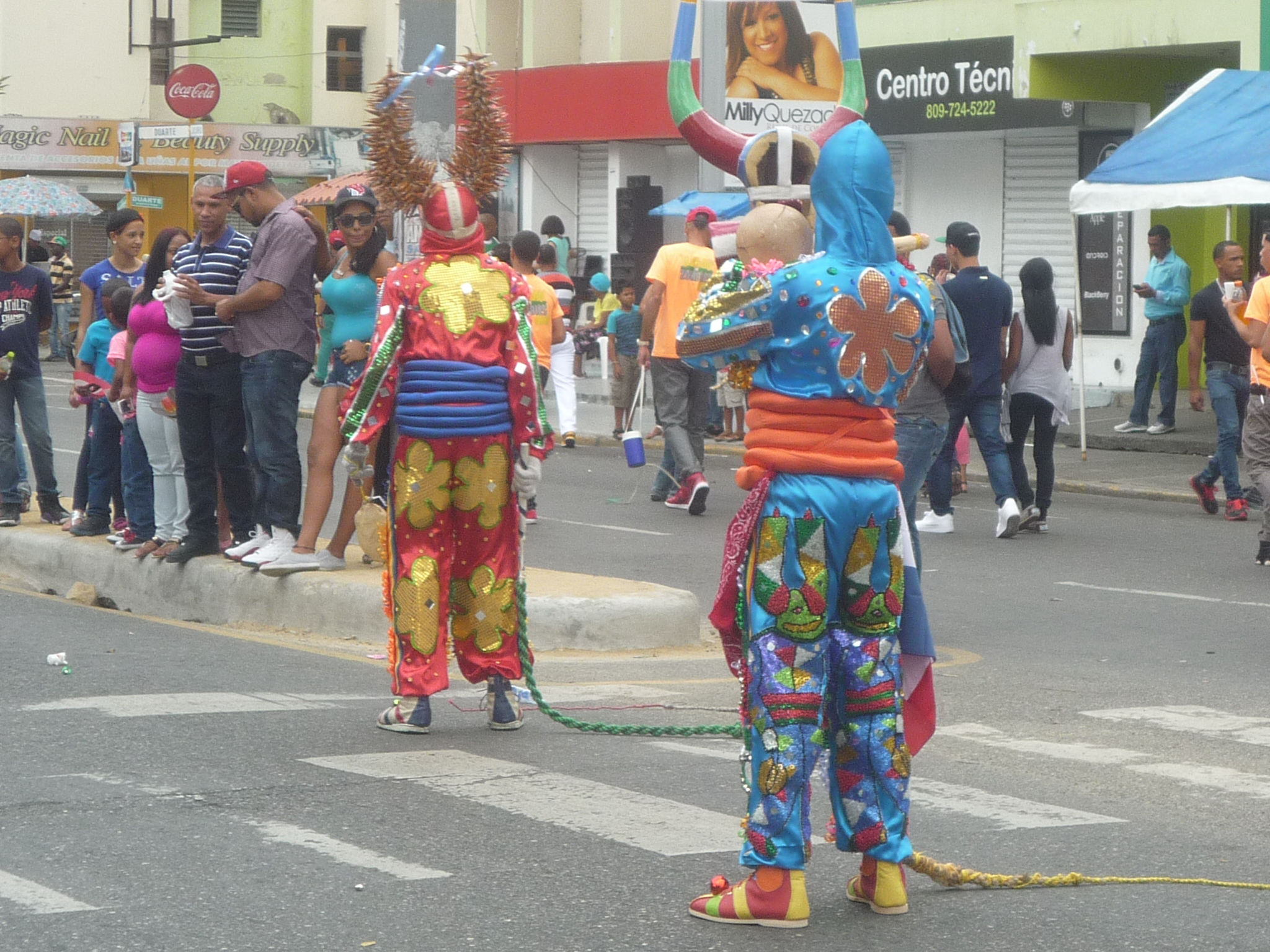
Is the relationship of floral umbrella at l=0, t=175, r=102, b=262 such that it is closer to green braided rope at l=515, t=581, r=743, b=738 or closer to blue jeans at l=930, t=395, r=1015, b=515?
blue jeans at l=930, t=395, r=1015, b=515

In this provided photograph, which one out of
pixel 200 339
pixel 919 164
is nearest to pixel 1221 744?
pixel 200 339

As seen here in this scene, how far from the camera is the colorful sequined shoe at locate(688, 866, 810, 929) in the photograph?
15.8 ft

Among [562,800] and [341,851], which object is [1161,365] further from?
[341,851]

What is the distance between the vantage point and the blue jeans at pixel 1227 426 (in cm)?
1452

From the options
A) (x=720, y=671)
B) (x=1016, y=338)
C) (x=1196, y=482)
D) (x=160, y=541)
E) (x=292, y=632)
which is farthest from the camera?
(x=1196, y=482)

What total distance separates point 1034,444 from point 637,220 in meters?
19.1

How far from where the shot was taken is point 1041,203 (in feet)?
81.4

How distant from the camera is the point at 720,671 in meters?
8.90

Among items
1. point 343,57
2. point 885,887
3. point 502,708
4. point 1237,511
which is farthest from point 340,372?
point 343,57

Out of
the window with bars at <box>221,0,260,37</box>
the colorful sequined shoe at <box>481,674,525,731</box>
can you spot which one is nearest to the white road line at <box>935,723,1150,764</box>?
the colorful sequined shoe at <box>481,674,525,731</box>

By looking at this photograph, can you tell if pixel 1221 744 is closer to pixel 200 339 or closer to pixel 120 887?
pixel 120 887

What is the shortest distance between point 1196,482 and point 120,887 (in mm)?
11470

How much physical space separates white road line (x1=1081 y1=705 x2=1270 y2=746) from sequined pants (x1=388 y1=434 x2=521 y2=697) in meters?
2.37

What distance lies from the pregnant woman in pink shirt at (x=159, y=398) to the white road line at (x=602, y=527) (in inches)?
155
